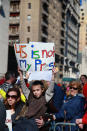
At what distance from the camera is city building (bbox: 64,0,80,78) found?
75188mm

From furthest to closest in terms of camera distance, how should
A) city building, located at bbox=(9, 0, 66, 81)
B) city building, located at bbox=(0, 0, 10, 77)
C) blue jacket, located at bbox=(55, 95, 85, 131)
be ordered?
city building, located at bbox=(9, 0, 66, 81), city building, located at bbox=(0, 0, 10, 77), blue jacket, located at bbox=(55, 95, 85, 131)

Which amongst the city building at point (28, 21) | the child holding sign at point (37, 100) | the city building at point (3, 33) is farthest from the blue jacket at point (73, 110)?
the city building at point (28, 21)

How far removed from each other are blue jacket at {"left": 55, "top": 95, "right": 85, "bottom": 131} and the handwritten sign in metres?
2.14

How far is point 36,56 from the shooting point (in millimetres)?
7352

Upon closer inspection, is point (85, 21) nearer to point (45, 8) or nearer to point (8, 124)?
point (45, 8)

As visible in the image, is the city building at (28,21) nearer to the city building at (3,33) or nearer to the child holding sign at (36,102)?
the city building at (3,33)

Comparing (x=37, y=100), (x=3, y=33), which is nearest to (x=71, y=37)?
(x=3, y=33)

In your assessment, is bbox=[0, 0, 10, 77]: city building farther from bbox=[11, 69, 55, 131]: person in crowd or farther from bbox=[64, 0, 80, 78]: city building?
bbox=[64, 0, 80, 78]: city building

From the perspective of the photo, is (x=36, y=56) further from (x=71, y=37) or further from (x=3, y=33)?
(x=71, y=37)

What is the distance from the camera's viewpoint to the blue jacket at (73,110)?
5086 mm

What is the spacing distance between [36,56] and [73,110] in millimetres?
2499

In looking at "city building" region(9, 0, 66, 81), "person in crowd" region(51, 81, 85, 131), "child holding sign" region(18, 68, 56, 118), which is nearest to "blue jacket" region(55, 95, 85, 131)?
"person in crowd" region(51, 81, 85, 131)

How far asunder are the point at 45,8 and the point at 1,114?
179ft

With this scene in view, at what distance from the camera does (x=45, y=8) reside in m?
57.2
